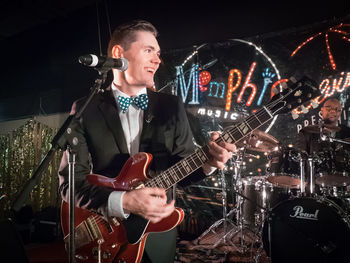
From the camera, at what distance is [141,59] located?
2482 millimetres

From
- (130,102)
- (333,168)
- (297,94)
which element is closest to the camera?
(297,94)

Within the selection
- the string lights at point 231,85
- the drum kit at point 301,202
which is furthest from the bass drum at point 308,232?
the string lights at point 231,85

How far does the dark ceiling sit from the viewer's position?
481cm

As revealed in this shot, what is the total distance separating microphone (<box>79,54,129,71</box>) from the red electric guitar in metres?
0.65

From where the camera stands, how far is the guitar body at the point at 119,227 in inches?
81.5

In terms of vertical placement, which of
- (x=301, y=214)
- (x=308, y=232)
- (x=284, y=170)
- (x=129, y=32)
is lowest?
(x=308, y=232)

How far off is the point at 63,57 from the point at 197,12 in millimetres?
3211

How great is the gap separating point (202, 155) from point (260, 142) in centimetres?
250

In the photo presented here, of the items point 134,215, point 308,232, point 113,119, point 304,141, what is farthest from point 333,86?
point 134,215

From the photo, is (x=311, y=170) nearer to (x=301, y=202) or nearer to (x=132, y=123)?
(x=301, y=202)

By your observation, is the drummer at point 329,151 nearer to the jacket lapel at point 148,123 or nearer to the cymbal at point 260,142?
the cymbal at point 260,142

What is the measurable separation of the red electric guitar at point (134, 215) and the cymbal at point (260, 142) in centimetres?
196

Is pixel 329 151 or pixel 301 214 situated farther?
pixel 329 151

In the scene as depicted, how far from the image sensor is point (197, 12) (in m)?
5.10
